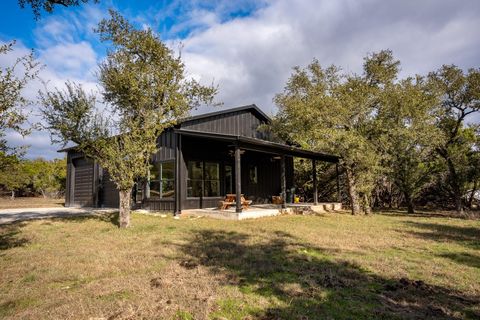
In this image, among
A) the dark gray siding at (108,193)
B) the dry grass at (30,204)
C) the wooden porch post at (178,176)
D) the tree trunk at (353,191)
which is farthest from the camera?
the dry grass at (30,204)

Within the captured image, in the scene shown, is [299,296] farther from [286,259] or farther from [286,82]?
[286,82]

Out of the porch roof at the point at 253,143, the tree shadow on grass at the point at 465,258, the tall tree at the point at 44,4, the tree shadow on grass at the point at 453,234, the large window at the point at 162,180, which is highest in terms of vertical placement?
the tall tree at the point at 44,4

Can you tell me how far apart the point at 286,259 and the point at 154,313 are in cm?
306

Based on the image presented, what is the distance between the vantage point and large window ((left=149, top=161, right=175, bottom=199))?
44.8 ft

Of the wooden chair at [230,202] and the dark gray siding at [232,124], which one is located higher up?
the dark gray siding at [232,124]

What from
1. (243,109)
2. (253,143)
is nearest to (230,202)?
(253,143)

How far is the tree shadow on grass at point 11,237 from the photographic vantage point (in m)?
7.40

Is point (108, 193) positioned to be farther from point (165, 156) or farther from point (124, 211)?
point (124, 211)

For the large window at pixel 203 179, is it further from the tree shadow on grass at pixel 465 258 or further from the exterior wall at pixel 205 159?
the tree shadow on grass at pixel 465 258

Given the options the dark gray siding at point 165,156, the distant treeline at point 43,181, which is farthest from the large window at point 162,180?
the distant treeline at point 43,181

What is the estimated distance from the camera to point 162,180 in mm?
13961

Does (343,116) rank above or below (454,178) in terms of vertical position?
above

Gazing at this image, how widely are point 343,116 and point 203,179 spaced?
7.27m

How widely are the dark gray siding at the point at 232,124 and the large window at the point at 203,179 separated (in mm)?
1738
